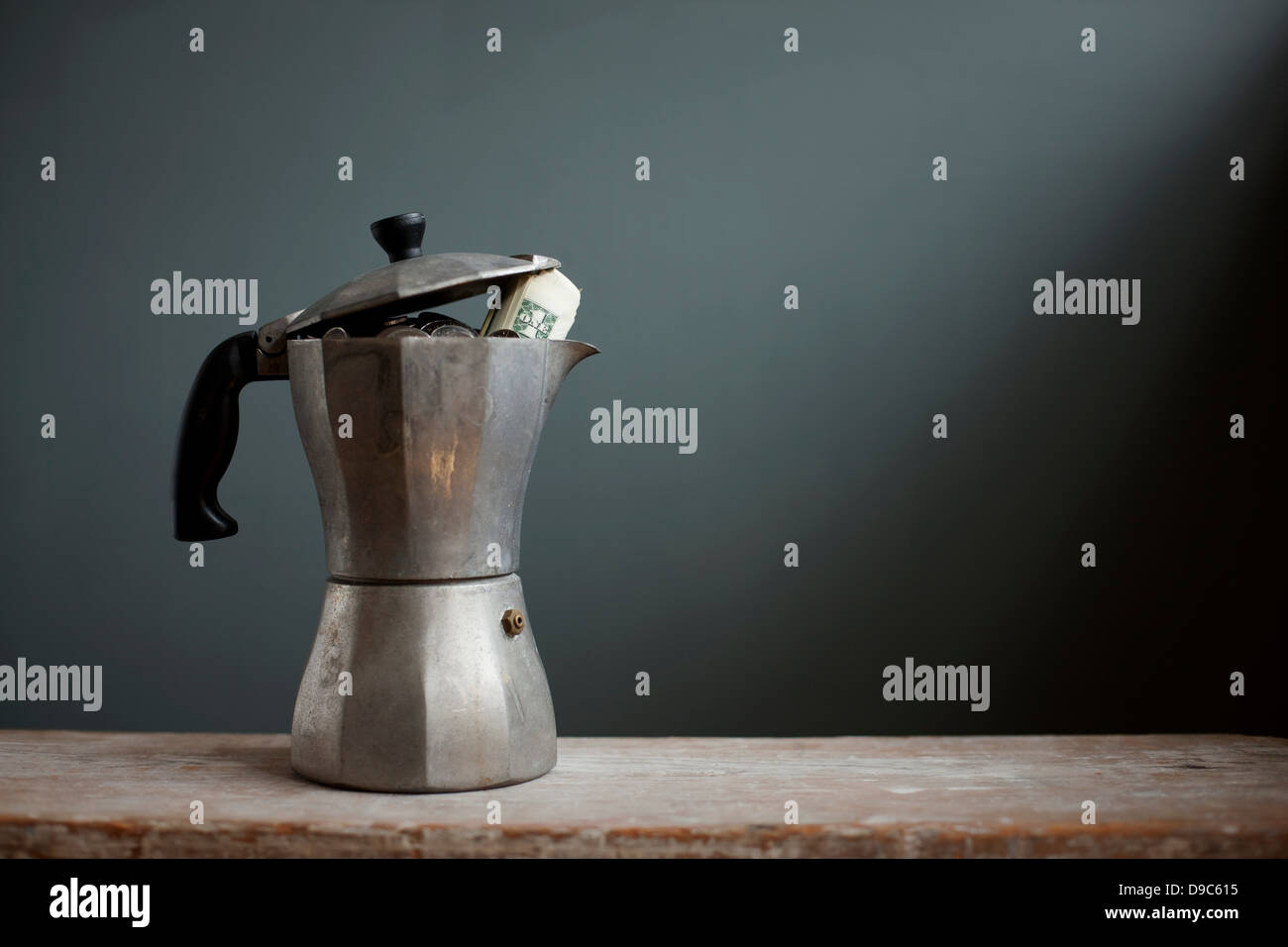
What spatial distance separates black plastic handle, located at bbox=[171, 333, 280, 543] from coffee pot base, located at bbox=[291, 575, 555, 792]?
14 centimetres

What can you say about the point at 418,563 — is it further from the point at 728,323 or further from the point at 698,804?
the point at 728,323

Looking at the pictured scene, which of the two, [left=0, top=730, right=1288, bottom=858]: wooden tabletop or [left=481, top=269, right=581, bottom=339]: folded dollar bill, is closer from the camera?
[left=0, top=730, right=1288, bottom=858]: wooden tabletop

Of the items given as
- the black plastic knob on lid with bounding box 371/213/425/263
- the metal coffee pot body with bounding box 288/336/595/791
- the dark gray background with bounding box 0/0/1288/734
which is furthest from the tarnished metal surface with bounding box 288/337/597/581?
the dark gray background with bounding box 0/0/1288/734

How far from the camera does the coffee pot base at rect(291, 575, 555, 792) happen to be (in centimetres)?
86

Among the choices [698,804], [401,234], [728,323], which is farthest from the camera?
[728,323]

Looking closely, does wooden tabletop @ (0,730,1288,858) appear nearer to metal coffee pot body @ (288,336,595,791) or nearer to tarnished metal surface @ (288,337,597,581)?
metal coffee pot body @ (288,336,595,791)

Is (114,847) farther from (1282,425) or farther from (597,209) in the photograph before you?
(1282,425)

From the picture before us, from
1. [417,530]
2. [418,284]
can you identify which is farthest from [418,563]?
[418,284]

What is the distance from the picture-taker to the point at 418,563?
0.88 metres

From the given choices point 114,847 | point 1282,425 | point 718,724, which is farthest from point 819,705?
point 114,847

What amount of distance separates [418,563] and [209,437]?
0.22m

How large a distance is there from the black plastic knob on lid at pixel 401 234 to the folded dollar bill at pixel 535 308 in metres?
0.10

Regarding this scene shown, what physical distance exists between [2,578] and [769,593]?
1.18 m

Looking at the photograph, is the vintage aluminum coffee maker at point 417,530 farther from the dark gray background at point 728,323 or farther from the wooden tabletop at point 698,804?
the dark gray background at point 728,323
